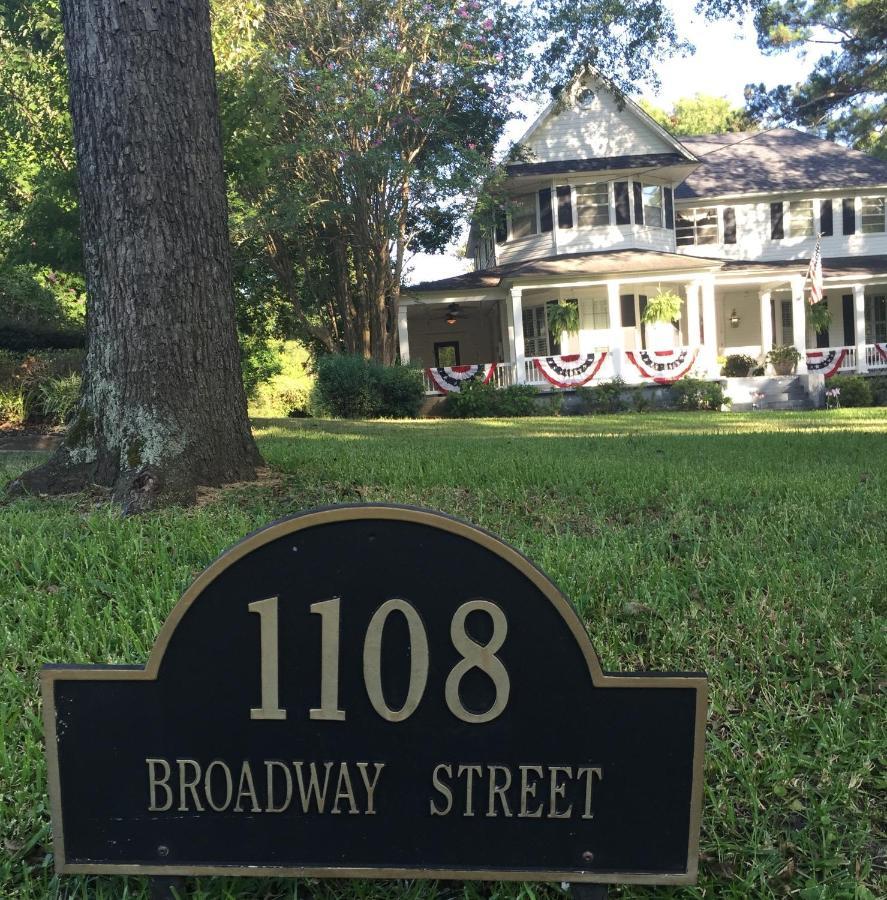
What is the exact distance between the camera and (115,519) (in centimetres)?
461

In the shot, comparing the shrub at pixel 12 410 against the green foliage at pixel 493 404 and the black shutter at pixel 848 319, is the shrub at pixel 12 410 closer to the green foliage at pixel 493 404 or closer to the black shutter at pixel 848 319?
the green foliage at pixel 493 404

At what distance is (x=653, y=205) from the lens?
2592 centimetres

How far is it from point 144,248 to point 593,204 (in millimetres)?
21863

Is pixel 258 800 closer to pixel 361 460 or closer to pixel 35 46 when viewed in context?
pixel 361 460

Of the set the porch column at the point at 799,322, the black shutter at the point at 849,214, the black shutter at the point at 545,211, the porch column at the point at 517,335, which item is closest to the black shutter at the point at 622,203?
the black shutter at the point at 545,211

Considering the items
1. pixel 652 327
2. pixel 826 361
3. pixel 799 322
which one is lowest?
pixel 826 361

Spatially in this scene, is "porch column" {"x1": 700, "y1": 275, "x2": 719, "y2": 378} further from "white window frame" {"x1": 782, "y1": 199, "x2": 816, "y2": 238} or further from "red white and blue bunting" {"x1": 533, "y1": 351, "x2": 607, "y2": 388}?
"white window frame" {"x1": 782, "y1": 199, "x2": 816, "y2": 238}

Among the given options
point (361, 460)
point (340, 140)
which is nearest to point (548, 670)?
point (361, 460)

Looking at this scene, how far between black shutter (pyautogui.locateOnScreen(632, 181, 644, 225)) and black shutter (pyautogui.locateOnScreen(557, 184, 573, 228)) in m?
1.91

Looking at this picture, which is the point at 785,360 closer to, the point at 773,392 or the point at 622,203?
the point at 773,392

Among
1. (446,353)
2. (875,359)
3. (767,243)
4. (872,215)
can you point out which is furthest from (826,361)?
(446,353)

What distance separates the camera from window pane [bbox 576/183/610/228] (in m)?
25.1

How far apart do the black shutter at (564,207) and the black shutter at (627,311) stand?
8.88 feet

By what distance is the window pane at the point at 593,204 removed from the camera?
25.1m
